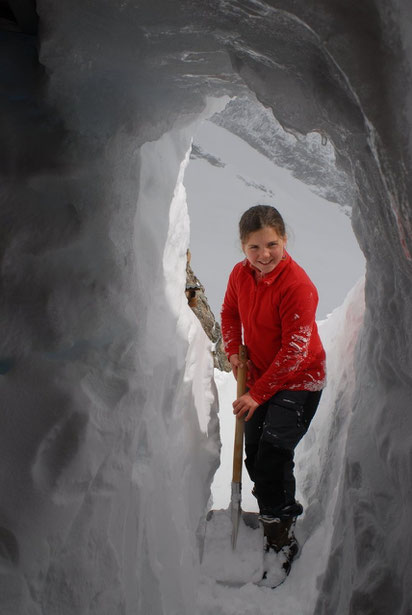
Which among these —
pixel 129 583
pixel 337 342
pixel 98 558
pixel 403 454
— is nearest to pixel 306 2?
pixel 403 454

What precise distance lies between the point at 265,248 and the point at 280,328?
427 millimetres

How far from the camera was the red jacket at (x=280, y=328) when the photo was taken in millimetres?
2029

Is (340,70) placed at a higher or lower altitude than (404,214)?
higher

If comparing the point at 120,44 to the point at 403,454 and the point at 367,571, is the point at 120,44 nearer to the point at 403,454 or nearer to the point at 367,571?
the point at 403,454

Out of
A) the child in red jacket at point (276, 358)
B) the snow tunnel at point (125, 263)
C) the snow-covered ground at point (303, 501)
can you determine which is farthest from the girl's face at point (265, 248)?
the snow tunnel at point (125, 263)

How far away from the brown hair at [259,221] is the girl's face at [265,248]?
0.02 meters

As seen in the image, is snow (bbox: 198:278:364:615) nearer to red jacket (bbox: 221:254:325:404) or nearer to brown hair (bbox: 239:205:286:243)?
red jacket (bbox: 221:254:325:404)

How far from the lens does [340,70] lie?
0.99 meters

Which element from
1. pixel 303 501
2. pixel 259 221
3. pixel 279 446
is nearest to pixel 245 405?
pixel 279 446

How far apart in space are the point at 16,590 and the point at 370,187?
1489 mm

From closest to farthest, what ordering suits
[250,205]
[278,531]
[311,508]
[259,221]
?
[259,221]
[278,531]
[311,508]
[250,205]

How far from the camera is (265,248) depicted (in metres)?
2.05

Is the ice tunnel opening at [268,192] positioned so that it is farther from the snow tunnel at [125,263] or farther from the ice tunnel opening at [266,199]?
the snow tunnel at [125,263]

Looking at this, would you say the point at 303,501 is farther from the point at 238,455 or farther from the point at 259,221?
the point at 259,221
